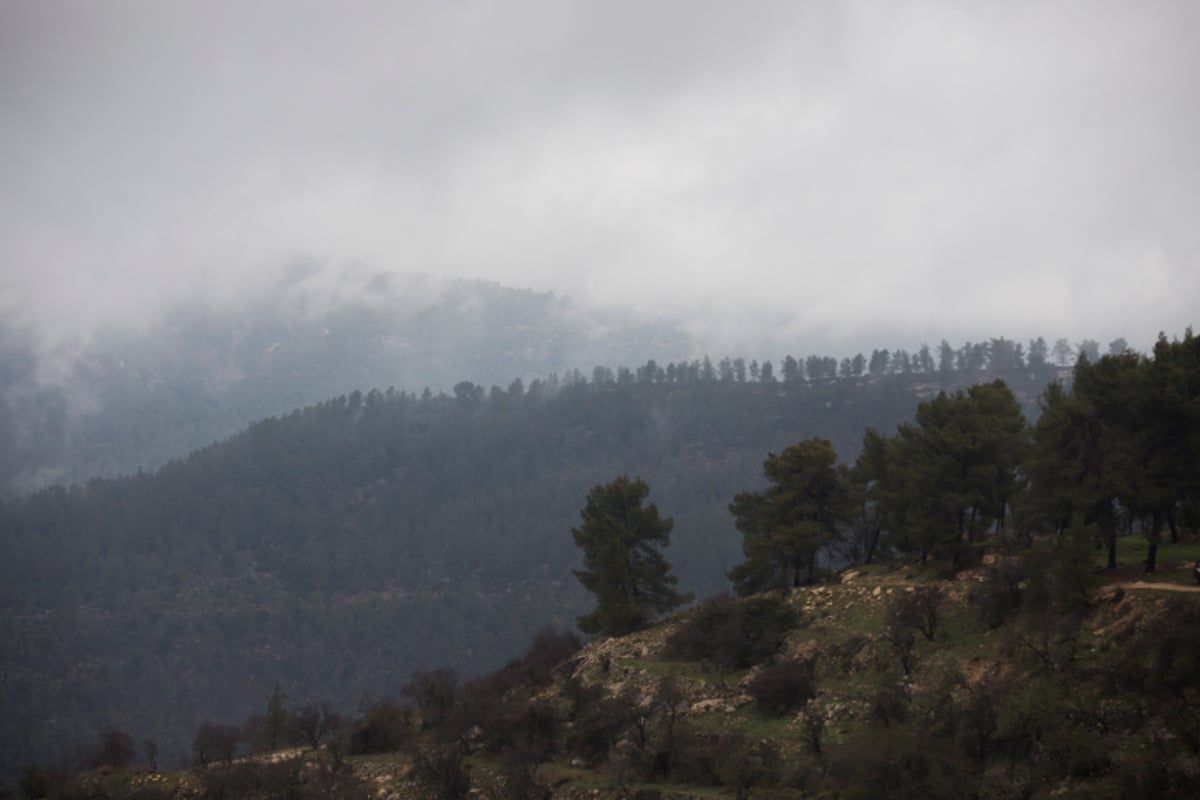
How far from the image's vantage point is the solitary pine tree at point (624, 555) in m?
53.8

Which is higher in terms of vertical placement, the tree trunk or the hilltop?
the tree trunk

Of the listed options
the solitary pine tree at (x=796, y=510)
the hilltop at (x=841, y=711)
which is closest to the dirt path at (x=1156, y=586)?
the hilltop at (x=841, y=711)

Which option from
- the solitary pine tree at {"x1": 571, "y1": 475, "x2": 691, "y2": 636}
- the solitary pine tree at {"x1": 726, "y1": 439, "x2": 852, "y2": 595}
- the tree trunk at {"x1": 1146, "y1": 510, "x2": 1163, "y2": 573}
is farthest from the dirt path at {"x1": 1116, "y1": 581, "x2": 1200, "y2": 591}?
the solitary pine tree at {"x1": 571, "y1": 475, "x2": 691, "y2": 636}

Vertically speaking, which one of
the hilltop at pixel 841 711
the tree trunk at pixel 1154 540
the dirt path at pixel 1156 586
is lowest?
the hilltop at pixel 841 711

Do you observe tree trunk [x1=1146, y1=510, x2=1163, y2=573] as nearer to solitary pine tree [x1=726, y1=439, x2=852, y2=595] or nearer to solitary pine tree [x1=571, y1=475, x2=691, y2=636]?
solitary pine tree [x1=726, y1=439, x2=852, y2=595]

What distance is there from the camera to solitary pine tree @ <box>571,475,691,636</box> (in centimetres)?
5378

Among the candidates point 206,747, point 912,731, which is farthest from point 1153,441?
point 206,747

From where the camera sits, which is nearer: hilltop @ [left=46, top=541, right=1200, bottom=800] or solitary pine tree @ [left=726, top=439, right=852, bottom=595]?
hilltop @ [left=46, top=541, right=1200, bottom=800]

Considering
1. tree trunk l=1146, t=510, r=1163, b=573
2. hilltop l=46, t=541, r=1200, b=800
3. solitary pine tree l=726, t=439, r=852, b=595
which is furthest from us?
solitary pine tree l=726, t=439, r=852, b=595

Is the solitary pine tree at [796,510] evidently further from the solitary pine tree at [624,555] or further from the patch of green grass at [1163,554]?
the patch of green grass at [1163,554]

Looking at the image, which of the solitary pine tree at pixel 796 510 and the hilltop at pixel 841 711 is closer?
the hilltop at pixel 841 711

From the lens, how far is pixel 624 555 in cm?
5378

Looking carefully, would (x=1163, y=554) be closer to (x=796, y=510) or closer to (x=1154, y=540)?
(x=1154, y=540)

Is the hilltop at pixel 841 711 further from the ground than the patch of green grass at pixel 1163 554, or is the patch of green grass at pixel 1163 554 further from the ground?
the patch of green grass at pixel 1163 554
